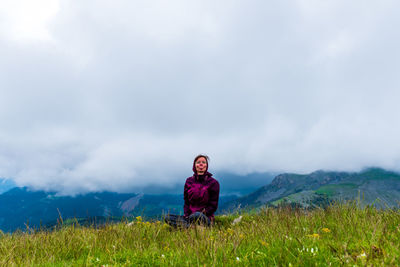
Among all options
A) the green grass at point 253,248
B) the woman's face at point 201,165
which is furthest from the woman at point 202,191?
the green grass at point 253,248

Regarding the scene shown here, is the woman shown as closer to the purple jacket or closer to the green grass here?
the purple jacket

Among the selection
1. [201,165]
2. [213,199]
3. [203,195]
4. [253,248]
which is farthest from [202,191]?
[253,248]

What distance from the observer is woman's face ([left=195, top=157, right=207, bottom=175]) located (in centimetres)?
1130

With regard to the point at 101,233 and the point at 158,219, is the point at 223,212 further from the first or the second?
the point at 101,233

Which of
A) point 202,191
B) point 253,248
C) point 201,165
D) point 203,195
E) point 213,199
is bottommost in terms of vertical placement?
point 253,248

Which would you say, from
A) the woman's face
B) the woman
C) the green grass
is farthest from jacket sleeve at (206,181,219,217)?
the green grass

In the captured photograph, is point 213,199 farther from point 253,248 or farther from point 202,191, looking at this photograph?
point 253,248

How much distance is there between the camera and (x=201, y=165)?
445 inches

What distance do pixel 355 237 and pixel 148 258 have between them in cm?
360

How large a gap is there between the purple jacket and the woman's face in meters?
0.31

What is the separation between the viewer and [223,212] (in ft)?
44.1

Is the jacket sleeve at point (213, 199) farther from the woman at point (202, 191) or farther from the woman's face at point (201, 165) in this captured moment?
the woman's face at point (201, 165)

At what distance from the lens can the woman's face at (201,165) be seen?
11297 millimetres

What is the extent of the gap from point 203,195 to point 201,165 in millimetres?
1261
